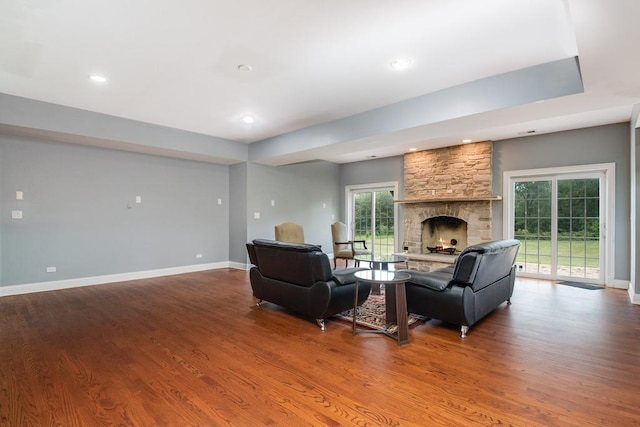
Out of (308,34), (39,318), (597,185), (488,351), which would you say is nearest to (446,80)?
(308,34)

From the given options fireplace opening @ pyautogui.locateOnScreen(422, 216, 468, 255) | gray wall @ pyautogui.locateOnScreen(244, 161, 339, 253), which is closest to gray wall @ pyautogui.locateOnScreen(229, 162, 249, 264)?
gray wall @ pyautogui.locateOnScreen(244, 161, 339, 253)

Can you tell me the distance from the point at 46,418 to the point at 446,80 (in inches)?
175

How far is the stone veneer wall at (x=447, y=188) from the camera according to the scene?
21.4 feet

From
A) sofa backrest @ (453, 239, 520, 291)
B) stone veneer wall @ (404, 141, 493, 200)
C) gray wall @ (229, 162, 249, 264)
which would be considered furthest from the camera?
gray wall @ (229, 162, 249, 264)

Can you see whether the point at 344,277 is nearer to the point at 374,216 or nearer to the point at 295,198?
the point at 295,198

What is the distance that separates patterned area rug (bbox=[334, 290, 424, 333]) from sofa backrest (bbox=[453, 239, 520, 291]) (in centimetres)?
77

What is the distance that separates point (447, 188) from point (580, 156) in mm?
2278

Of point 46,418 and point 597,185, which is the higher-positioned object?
point 597,185

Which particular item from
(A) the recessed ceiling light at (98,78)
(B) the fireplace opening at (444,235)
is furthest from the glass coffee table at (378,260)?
(A) the recessed ceiling light at (98,78)

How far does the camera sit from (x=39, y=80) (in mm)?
3680

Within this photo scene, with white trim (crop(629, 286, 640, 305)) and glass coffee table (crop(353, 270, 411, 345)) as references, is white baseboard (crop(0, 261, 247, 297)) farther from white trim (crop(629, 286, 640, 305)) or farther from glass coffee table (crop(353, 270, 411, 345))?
white trim (crop(629, 286, 640, 305))

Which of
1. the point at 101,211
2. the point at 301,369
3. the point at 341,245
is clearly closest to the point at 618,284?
the point at 341,245

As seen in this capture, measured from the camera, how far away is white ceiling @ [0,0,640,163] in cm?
238

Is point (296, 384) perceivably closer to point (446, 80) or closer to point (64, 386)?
point (64, 386)
